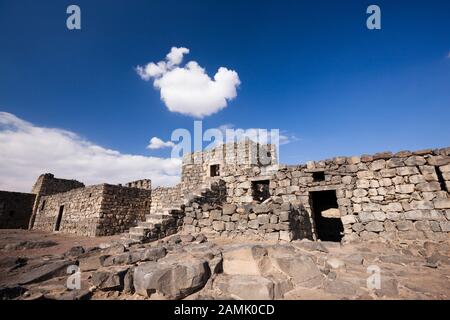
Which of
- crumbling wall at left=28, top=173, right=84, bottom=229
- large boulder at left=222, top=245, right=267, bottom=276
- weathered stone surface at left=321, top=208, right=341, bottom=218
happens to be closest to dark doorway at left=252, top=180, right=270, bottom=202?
weathered stone surface at left=321, top=208, right=341, bottom=218

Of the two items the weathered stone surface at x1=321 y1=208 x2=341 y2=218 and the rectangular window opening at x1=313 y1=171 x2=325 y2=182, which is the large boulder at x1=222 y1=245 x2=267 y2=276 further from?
the weathered stone surface at x1=321 y1=208 x2=341 y2=218

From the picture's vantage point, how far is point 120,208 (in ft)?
44.4

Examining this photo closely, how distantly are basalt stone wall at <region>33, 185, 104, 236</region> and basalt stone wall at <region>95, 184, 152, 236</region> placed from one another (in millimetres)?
276

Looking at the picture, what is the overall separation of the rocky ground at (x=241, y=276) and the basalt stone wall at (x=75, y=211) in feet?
27.2

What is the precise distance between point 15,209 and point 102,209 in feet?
51.5

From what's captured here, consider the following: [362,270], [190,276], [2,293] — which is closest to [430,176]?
[362,270]

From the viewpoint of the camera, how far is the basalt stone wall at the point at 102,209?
499 inches

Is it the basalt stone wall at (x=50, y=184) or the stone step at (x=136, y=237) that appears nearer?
the stone step at (x=136, y=237)

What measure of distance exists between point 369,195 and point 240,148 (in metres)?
8.52

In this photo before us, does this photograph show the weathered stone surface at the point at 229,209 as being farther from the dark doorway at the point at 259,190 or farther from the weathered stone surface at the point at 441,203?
the weathered stone surface at the point at 441,203

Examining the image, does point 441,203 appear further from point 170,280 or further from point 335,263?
point 170,280

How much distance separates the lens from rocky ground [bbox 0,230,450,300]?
3.32 meters

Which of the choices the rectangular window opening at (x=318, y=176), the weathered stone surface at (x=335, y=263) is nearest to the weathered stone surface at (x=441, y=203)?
the rectangular window opening at (x=318, y=176)
